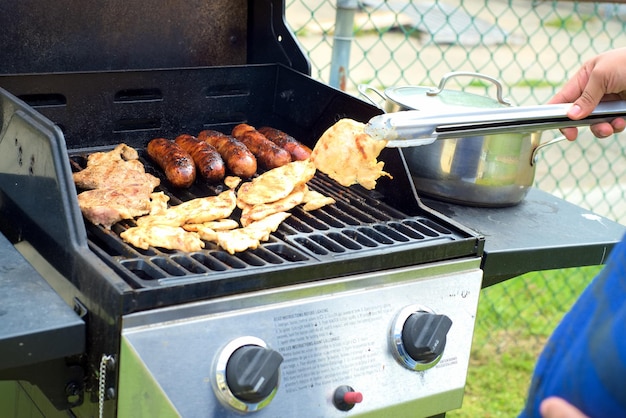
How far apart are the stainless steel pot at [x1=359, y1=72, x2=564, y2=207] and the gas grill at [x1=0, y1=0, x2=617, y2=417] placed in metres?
0.19

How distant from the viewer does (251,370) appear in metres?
1.67

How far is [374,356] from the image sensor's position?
190cm

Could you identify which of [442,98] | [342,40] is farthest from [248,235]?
[342,40]

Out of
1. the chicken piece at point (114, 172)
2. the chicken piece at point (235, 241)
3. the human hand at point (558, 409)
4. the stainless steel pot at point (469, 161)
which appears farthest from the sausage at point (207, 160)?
the human hand at point (558, 409)

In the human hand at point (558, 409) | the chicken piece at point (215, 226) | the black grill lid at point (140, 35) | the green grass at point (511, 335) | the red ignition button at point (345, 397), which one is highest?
the black grill lid at point (140, 35)

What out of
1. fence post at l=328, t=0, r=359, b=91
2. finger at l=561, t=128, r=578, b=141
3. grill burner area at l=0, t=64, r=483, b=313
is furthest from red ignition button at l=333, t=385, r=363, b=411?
fence post at l=328, t=0, r=359, b=91

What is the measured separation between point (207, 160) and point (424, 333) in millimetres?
794

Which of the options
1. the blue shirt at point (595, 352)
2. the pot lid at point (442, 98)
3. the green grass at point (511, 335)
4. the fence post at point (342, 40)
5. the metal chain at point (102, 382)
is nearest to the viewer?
the blue shirt at point (595, 352)

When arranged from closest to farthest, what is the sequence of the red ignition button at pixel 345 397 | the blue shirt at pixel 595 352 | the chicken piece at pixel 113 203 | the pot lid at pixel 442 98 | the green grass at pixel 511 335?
the blue shirt at pixel 595 352 → the red ignition button at pixel 345 397 → the chicken piece at pixel 113 203 → the pot lid at pixel 442 98 → the green grass at pixel 511 335

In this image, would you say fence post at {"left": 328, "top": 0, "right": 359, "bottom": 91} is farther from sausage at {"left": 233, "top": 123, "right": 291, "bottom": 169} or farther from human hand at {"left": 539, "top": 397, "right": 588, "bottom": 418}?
human hand at {"left": 539, "top": 397, "right": 588, "bottom": 418}

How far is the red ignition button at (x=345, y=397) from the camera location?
1855 millimetres

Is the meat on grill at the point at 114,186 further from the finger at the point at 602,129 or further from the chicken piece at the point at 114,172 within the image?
the finger at the point at 602,129

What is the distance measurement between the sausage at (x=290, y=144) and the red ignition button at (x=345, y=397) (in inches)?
31.5

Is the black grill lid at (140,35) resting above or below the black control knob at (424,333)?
above
